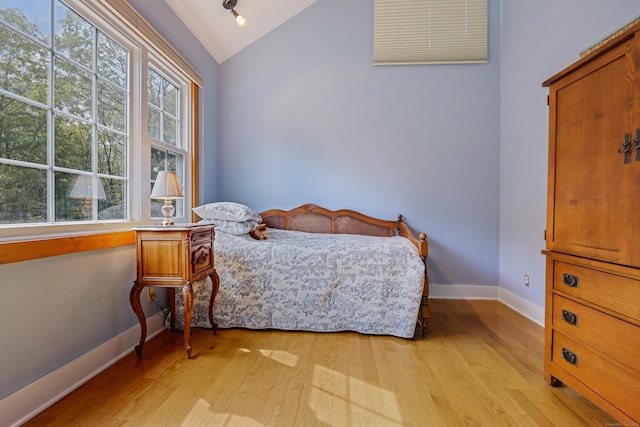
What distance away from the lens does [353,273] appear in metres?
2.11

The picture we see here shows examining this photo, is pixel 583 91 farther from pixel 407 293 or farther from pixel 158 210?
pixel 158 210

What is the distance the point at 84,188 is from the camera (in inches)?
64.1

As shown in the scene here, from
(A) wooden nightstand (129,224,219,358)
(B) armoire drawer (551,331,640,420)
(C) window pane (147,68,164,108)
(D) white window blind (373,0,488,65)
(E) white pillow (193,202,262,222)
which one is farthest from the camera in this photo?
(D) white window blind (373,0,488,65)

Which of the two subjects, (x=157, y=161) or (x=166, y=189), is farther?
(x=157, y=161)

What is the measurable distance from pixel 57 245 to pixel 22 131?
52 cm

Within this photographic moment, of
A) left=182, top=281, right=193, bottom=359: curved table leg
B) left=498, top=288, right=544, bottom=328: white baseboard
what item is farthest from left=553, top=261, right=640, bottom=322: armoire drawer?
left=182, top=281, right=193, bottom=359: curved table leg

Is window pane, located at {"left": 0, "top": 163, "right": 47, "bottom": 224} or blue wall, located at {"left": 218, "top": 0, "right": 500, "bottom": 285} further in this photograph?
blue wall, located at {"left": 218, "top": 0, "right": 500, "bottom": 285}

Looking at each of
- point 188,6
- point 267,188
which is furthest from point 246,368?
point 188,6

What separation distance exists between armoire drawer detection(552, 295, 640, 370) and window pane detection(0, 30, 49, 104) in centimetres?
265

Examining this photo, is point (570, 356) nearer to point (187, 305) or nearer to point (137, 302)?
point (187, 305)

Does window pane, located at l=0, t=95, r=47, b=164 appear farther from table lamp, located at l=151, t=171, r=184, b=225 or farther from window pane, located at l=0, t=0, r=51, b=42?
table lamp, located at l=151, t=171, r=184, b=225

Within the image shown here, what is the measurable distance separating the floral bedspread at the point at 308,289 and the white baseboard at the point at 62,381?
1.43 ft

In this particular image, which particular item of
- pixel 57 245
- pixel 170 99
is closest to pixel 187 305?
pixel 57 245

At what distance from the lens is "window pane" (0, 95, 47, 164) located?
1.21 metres
